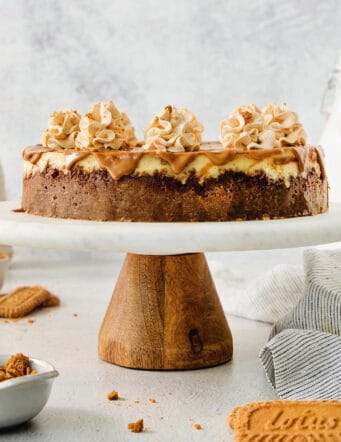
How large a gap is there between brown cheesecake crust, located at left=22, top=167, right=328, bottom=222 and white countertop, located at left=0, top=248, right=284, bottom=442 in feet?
1.11

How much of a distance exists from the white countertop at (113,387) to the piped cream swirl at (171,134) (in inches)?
18.7

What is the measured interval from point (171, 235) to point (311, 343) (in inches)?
16.8

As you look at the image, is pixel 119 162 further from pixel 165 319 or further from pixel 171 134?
pixel 165 319

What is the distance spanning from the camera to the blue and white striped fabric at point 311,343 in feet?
5.59

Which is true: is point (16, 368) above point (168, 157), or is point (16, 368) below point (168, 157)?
below

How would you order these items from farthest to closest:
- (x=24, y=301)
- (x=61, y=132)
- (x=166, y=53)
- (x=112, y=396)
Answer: (x=166, y=53), (x=24, y=301), (x=61, y=132), (x=112, y=396)

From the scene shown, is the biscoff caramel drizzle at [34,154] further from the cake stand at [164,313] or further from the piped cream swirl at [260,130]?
the piped cream swirl at [260,130]

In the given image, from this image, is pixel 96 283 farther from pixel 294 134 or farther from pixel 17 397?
pixel 17 397

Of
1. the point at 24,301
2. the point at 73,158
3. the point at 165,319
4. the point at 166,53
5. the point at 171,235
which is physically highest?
the point at 166,53

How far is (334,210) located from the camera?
192 centimetres

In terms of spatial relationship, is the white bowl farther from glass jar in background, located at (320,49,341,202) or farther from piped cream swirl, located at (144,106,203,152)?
glass jar in background, located at (320,49,341,202)

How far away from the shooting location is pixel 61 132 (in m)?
1.93

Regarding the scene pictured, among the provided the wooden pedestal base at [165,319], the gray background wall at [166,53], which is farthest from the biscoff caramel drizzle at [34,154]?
the gray background wall at [166,53]

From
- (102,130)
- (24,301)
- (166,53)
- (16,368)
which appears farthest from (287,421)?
(166,53)
